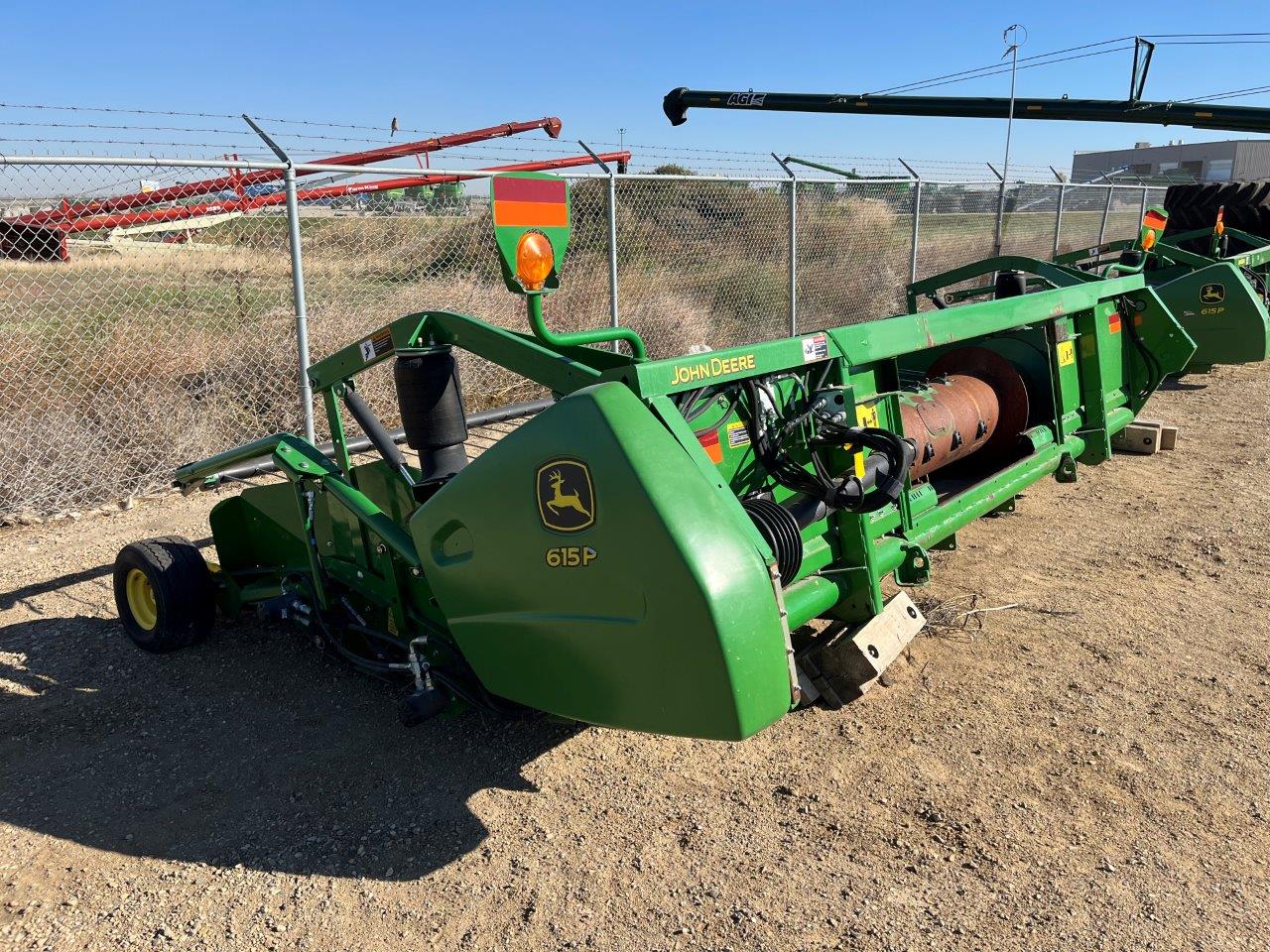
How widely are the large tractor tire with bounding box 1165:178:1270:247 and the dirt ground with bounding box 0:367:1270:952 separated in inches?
396

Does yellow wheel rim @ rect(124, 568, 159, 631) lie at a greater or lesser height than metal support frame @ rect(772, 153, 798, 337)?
lesser

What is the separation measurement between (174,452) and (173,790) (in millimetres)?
3635

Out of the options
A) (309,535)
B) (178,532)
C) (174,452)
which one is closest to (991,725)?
(309,535)

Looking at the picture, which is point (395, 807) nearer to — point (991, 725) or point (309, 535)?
point (309, 535)

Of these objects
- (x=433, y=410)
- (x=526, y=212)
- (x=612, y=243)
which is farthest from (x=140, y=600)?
(x=612, y=243)

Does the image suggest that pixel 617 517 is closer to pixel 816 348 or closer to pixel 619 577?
→ pixel 619 577

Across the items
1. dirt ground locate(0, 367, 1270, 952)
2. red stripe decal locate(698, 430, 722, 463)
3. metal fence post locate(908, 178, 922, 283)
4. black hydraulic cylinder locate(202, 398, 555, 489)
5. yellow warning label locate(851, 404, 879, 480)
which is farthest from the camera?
metal fence post locate(908, 178, 922, 283)

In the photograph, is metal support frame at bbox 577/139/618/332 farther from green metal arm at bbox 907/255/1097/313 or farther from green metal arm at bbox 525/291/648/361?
green metal arm at bbox 525/291/648/361

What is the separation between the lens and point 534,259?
8.29ft

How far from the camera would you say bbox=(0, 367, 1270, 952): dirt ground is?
7.50 ft

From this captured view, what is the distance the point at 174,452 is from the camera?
598cm

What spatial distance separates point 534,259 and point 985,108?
35.6ft

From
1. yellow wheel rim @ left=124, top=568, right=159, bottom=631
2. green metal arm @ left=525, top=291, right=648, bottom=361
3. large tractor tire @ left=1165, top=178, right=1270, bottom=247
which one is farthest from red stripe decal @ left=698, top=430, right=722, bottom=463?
large tractor tire @ left=1165, top=178, right=1270, bottom=247

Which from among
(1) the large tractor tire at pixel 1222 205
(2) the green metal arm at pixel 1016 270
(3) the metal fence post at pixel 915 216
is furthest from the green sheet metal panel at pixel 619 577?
(1) the large tractor tire at pixel 1222 205
